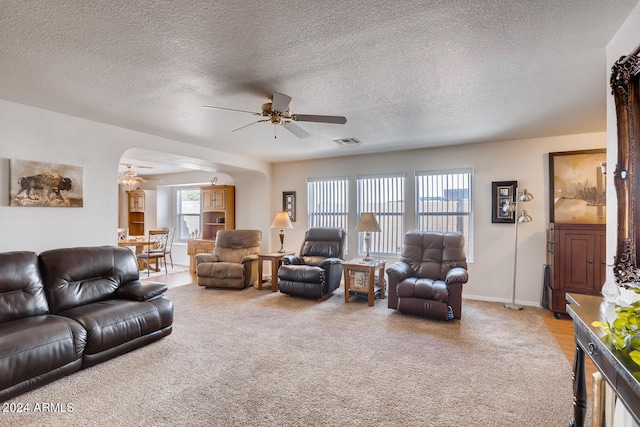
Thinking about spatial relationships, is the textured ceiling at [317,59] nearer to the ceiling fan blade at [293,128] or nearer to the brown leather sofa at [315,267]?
the ceiling fan blade at [293,128]

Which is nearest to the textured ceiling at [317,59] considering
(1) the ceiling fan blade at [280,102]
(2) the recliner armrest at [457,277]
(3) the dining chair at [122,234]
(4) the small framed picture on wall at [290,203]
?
(1) the ceiling fan blade at [280,102]

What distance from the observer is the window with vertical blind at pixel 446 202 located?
5094mm

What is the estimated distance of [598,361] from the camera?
1.33m

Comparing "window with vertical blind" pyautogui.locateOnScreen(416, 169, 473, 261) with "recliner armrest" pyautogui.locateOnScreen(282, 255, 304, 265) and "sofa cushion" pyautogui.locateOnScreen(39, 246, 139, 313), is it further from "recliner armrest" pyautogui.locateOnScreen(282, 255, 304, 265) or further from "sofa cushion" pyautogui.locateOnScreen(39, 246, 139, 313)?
"sofa cushion" pyautogui.locateOnScreen(39, 246, 139, 313)

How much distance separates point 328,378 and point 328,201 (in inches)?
161

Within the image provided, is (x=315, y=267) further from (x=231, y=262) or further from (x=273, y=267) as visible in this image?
(x=231, y=262)

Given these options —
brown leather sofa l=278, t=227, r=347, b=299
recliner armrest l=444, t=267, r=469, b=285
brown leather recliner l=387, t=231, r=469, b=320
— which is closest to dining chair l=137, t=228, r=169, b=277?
brown leather sofa l=278, t=227, r=347, b=299

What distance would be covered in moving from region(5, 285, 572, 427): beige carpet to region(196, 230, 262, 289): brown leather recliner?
5.34 feet

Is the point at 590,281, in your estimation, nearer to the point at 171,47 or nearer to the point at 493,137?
the point at 493,137

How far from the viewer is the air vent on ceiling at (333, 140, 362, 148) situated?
15.3 ft

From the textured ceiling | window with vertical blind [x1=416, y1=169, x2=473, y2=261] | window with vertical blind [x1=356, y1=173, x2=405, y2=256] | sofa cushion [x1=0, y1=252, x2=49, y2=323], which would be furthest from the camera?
window with vertical blind [x1=356, y1=173, x2=405, y2=256]

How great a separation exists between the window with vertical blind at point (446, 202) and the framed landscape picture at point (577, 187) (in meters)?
1.09

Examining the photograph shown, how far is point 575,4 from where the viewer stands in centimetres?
167

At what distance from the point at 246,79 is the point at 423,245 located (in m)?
3.40
